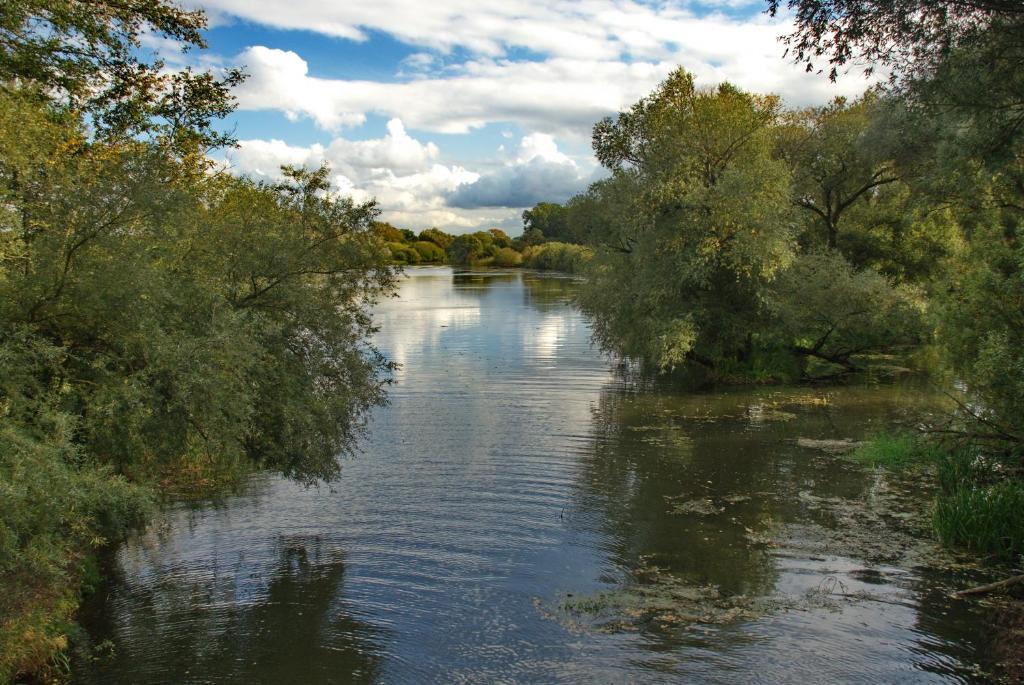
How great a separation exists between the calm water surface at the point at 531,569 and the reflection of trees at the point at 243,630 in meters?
0.04

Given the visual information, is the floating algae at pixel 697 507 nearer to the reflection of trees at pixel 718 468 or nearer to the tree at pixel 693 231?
the reflection of trees at pixel 718 468

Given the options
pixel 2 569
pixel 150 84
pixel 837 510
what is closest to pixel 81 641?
pixel 2 569

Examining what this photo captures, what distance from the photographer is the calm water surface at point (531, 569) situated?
10.7 metres

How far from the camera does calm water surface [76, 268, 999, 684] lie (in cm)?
1071

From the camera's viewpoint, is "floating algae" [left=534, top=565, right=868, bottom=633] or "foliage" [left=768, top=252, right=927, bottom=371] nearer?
"floating algae" [left=534, top=565, right=868, bottom=633]

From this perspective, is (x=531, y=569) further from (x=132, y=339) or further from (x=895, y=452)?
(x=895, y=452)

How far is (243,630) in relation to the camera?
11836 mm

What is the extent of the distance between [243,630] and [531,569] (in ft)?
16.2

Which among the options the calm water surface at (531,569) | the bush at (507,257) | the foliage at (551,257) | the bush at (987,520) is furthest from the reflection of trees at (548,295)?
the bush at (507,257)

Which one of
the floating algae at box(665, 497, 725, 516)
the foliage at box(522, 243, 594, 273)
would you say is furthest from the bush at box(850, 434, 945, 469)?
the foliage at box(522, 243, 594, 273)

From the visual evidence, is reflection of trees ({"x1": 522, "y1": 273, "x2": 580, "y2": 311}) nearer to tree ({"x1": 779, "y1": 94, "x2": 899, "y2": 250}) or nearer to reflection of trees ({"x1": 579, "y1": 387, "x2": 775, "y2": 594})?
tree ({"x1": 779, "y1": 94, "x2": 899, "y2": 250})

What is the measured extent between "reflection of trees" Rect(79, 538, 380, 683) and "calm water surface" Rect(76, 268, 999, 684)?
0.04 metres

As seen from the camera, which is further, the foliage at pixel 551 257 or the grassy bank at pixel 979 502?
the foliage at pixel 551 257

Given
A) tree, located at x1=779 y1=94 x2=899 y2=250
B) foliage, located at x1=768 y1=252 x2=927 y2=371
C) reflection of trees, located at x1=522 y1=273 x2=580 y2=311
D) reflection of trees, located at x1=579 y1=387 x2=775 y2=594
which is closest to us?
reflection of trees, located at x1=579 y1=387 x2=775 y2=594
